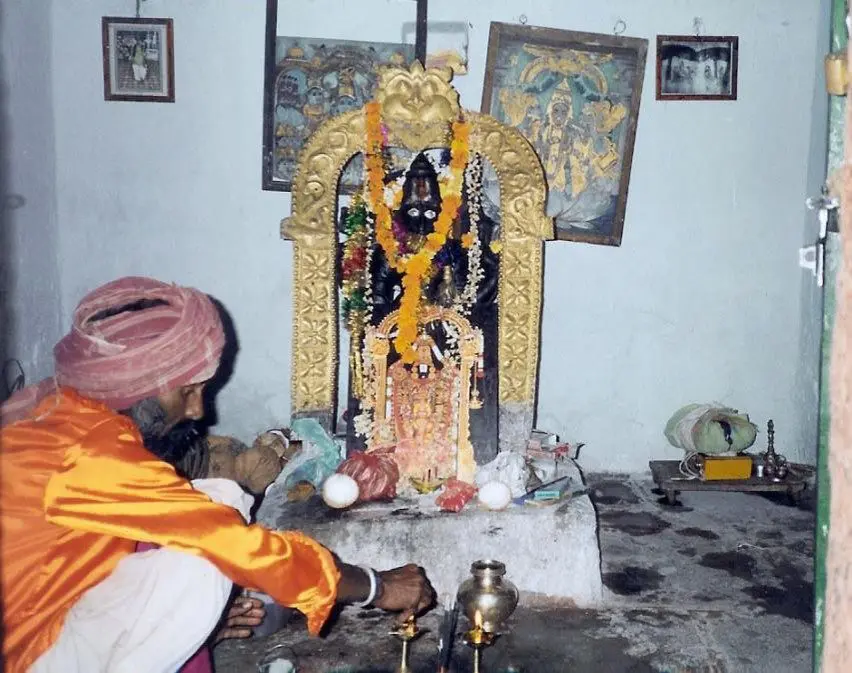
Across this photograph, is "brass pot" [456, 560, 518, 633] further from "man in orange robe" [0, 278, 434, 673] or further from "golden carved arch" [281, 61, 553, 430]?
"golden carved arch" [281, 61, 553, 430]

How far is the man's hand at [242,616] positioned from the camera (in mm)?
2959

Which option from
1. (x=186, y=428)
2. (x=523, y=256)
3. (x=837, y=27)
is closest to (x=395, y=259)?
(x=523, y=256)

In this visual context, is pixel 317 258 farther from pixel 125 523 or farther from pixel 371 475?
pixel 125 523

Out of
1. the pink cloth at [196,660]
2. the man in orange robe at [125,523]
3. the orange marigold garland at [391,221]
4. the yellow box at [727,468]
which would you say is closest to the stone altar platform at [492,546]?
the orange marigold garland at [391,221]

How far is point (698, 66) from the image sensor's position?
6227 millimetres

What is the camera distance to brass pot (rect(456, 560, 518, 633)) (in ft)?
10.4

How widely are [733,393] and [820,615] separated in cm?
493

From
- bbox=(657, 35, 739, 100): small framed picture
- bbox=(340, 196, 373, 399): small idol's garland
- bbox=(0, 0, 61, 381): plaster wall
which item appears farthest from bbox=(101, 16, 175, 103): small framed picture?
bbox=(657, 35, 739, 100): small framed picture

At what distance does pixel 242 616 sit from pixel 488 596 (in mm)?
888

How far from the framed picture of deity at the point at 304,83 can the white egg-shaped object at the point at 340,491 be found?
109 inches

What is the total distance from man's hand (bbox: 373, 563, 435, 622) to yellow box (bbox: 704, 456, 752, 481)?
384cm

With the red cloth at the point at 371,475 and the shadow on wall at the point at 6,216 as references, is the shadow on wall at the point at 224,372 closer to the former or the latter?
the shadow on wall at the point at 6,216

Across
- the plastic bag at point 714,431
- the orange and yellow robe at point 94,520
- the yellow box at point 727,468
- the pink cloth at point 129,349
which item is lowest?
the yellow box at point 727,468

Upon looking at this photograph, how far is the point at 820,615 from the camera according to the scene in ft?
6.16
